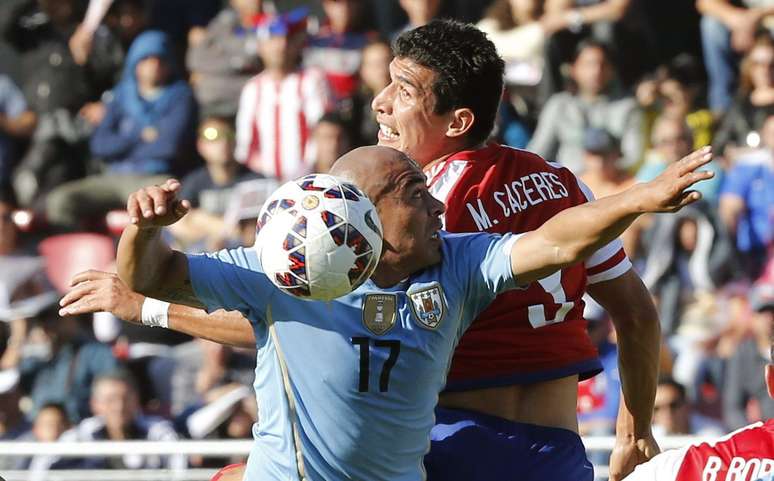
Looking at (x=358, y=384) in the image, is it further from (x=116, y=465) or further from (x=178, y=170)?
(x=178, y=170)

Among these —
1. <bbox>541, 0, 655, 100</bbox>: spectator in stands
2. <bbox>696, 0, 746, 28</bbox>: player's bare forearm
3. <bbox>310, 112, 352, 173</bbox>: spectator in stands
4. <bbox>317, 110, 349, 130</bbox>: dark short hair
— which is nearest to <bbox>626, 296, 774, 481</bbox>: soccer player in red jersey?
<bbox>310, 112, 352, 173</bbox>: spectator in stands

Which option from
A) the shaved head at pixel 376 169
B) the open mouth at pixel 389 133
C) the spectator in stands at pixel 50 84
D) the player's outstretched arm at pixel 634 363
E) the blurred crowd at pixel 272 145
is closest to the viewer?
the shaved head at pixel 376 169

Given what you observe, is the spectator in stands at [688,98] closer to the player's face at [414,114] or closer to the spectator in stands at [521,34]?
the spectator in stands at [521,34]

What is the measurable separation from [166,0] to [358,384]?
360 inches

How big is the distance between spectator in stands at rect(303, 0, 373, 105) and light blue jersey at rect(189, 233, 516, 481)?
24.1ft

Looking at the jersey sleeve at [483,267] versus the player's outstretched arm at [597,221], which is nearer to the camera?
the player's outstretched arm at [597,221]

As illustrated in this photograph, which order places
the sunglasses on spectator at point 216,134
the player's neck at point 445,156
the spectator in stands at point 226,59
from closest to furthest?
the player's neck at point 445,156 < the sunglasses on spectator at point 216,134 < the spectator in stands at point 226,59

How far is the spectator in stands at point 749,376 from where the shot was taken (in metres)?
9.33

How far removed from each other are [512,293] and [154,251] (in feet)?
4.28

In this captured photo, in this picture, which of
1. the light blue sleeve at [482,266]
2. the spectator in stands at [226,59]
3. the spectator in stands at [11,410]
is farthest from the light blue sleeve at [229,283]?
the spectator in stands at [226,59]

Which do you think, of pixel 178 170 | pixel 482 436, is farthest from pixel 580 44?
pixel 482 436

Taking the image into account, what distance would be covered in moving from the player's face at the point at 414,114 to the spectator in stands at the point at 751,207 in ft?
18.4

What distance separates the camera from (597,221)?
378 centimetres

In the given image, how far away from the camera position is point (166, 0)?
12.7 m
